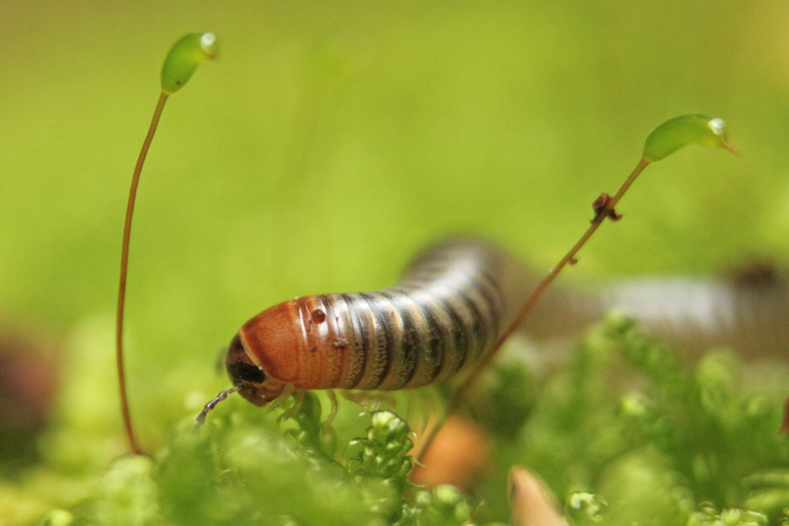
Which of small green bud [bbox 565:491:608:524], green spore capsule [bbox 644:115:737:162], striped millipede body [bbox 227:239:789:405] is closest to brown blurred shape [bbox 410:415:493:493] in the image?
striped millipede body [bbox 227:239:789:405]

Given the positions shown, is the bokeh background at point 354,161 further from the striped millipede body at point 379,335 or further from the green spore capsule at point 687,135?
the green spore capsule at point 687,135

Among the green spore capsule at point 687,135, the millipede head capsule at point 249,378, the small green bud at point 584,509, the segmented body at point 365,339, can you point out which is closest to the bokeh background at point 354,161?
the millipede head capsule at point 249,378

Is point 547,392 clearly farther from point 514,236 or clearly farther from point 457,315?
point 514,236

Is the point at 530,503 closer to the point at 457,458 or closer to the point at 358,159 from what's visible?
the point at 457,458

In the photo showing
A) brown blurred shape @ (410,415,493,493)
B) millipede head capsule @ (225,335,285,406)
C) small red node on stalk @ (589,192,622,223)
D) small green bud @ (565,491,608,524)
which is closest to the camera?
small green bud @ (565,491,608,524)

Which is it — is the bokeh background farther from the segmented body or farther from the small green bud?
the small green bud
